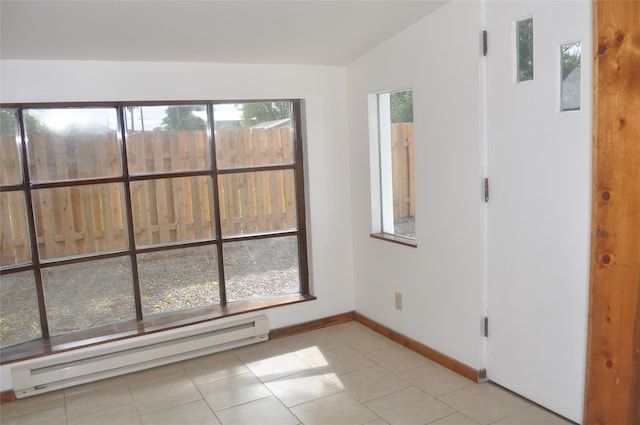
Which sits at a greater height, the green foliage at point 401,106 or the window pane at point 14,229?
the green foliage at point 401,106

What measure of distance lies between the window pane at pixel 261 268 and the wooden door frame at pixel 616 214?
2403 mm

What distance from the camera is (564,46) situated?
238cm

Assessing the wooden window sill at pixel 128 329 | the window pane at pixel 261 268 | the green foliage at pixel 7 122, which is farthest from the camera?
the window pane at pixel 261 268

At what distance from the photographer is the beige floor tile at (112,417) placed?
2.79m

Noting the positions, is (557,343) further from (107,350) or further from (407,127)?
(107,350)

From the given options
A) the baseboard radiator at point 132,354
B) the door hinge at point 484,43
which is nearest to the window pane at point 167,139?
the baseboard radiator at point 132,354

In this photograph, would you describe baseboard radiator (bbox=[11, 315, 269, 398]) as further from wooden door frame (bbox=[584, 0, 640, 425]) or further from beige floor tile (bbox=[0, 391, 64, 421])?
wooden door frame (bbox=[584, 0, 640, 425])

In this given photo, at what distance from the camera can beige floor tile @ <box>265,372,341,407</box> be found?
294 cm

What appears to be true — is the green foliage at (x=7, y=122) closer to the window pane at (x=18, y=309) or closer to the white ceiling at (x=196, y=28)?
the white ceiling at (x=196, y=28)

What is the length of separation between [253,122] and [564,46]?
210 centimetres

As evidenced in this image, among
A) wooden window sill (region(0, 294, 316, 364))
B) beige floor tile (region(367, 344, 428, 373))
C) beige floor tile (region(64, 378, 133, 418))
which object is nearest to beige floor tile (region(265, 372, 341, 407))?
beige floor tile (region(367, 344, 428, 373))

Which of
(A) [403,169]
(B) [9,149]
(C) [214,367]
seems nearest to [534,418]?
(A) [403,169]

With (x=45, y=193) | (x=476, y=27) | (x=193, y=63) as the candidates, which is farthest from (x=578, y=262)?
(x=45, y=193)

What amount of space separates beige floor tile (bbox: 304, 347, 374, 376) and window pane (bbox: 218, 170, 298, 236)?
100 cm
